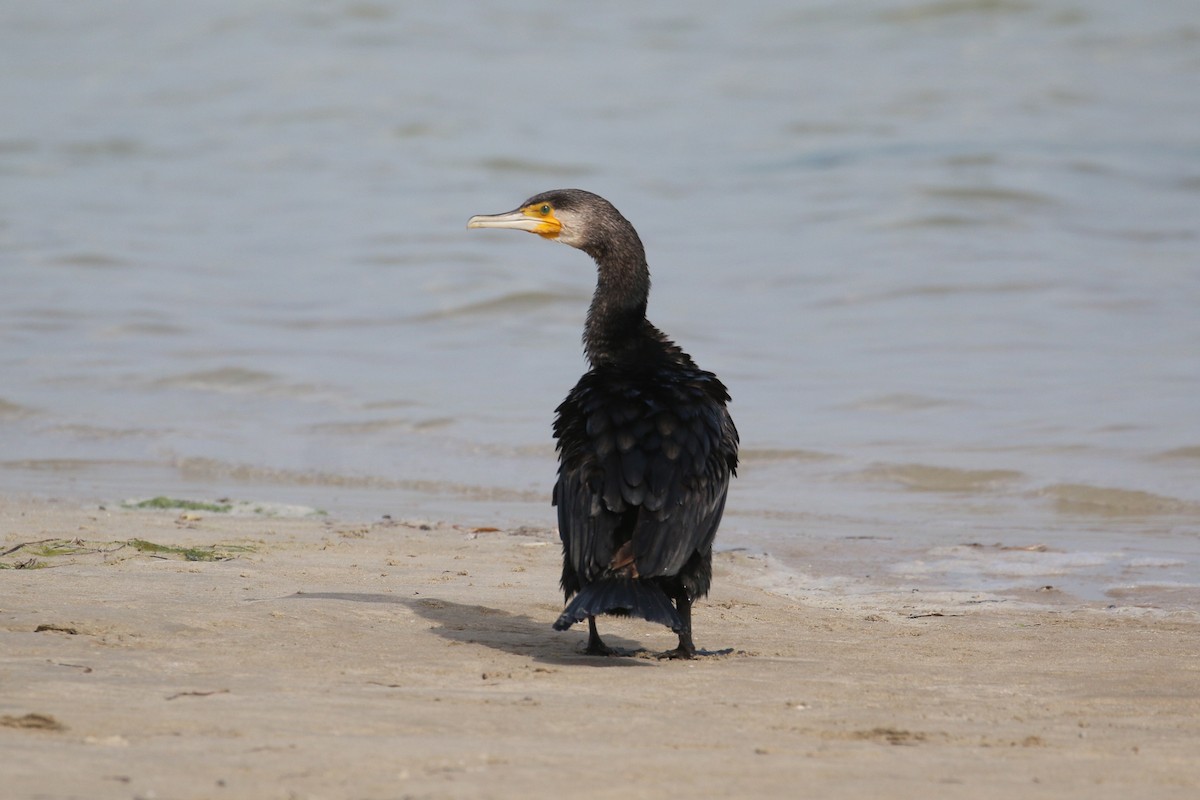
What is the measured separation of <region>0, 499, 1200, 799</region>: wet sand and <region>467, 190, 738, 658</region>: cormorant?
0.27 meters

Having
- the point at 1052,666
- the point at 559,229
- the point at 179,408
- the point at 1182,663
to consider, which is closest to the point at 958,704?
the point at 1052,666

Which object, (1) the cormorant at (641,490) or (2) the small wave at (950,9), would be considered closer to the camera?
(1) the cormorant at (641,490)

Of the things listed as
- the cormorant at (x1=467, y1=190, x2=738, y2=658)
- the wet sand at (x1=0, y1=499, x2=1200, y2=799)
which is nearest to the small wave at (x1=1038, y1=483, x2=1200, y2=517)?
the wet sand at (x1=0, y1=499, x2=1200, y2=799)

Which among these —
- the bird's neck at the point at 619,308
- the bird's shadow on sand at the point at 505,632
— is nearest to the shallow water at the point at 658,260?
the bird's neck at the point at 619,308

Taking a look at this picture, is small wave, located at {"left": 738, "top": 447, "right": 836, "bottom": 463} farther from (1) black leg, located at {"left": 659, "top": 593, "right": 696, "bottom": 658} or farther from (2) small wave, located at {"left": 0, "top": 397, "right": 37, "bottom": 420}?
(2) small wave, located at {"left": 0, "top": 397, "right": 37, "bottom": 420}

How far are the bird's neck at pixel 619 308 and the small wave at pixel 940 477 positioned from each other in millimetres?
4352

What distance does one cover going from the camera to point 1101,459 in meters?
11.1

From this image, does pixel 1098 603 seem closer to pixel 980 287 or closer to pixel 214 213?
pixel 980 287

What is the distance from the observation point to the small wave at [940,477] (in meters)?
10.7

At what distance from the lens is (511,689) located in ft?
15.9

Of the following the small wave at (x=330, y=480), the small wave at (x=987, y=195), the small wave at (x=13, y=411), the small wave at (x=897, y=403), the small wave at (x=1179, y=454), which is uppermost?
the small wave at (x=987, y=195)

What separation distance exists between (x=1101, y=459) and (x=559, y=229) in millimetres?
5521

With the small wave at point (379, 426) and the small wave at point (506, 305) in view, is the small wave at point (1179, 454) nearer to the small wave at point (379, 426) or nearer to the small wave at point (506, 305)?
the small wave at point (379, 426)

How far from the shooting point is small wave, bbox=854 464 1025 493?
10.7m
